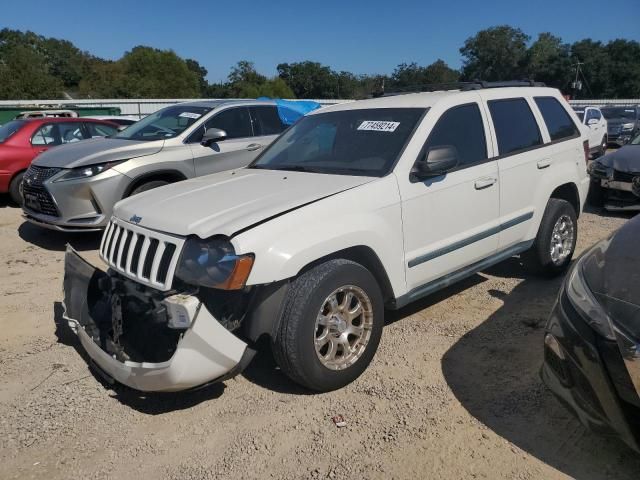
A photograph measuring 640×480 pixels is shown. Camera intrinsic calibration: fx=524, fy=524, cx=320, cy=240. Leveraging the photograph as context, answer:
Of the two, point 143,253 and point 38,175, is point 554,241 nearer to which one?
point 143,253

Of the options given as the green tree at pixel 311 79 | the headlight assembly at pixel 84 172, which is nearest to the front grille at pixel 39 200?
the headlight assembly at pixel 84 172

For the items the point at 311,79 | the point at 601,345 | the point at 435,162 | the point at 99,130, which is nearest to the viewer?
the point at 601,345

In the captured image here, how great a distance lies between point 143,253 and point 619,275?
258 cm

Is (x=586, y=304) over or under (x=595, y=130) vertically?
under

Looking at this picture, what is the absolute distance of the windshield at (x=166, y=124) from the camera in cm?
714

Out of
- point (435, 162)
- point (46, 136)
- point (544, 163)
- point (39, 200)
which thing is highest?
point (46, 136)

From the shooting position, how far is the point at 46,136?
9430mm

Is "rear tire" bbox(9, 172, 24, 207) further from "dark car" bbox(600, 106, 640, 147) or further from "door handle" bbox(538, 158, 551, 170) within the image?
"dark car" bbox(600, 106, 640, 147)

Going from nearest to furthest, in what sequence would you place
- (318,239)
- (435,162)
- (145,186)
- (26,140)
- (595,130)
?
(318,239)
(435,162)
(145,186)
(26,140)
(595,130)

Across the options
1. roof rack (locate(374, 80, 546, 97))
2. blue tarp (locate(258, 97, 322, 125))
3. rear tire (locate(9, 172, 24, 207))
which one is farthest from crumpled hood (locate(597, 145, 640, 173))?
rear tire (locate(9, 172, 24, 207))

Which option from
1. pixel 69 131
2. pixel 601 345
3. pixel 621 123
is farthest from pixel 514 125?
pixel 621 123

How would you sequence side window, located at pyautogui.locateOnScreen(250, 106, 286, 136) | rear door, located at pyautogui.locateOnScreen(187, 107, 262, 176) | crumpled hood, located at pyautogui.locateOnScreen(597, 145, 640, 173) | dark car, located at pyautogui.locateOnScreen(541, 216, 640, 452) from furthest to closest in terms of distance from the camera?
crumpled hood, located at pyautogui.locateOnScreen(597, 145, 640, 173) → side window, located at pyautogui.locateOnScreen(250, 106, 286, 136) → rear door, located at pyautogui.locateOnScreen(187, 107, 262, 176) → dark car, located at pyautogui.locateOnScreen(541, 216, 640, 452)

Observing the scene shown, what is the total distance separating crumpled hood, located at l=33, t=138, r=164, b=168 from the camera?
643cm

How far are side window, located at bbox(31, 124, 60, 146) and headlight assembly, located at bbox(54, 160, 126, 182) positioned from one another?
357cm
